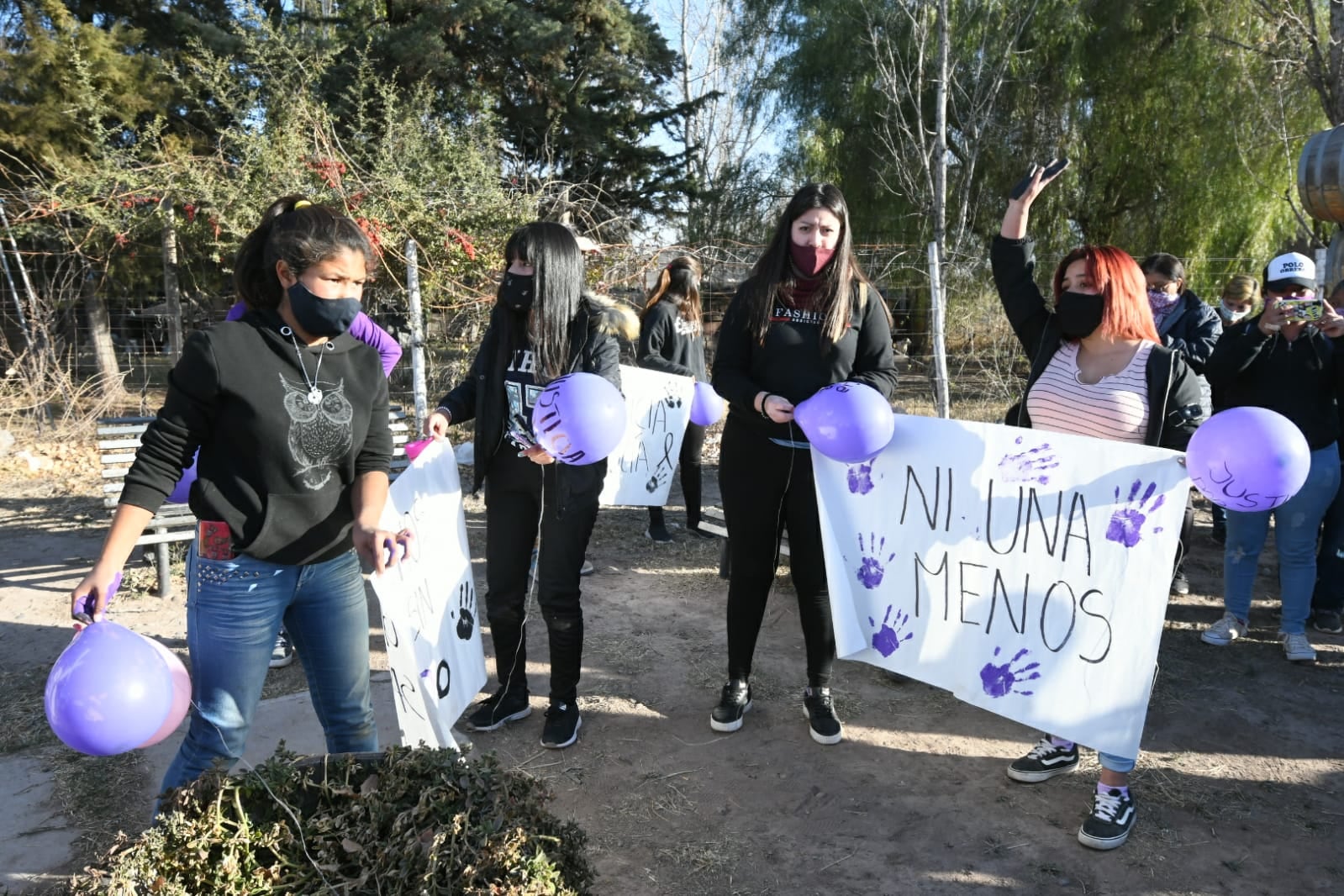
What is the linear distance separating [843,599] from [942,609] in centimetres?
35

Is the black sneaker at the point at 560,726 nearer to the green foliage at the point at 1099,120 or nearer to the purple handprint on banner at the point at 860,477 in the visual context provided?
the purple handprint on banner at the point at 860,477

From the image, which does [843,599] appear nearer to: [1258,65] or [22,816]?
[22,816]

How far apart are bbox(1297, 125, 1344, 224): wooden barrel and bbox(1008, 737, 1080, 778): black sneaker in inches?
263

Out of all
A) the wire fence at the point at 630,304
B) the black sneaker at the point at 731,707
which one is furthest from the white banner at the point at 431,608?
the wire fence at the point at 630,304

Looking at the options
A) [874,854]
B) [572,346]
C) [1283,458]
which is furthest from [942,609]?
[572,346]

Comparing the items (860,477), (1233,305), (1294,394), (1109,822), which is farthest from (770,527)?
(1233,305)

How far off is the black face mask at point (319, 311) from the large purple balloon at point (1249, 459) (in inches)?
93.1

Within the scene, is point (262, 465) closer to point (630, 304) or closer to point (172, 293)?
point (630, 304)

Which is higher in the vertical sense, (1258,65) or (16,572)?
(1258,65)

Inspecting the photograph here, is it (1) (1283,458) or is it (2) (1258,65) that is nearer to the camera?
(1) (1283,458)

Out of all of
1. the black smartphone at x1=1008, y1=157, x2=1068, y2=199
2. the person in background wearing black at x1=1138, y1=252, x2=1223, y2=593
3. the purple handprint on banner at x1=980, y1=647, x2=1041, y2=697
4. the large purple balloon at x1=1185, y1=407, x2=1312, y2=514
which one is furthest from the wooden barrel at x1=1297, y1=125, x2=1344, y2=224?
the purple handprint on banner at x1=980, y1=647, x2=1041, y2=697

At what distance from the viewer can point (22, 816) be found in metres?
2.84

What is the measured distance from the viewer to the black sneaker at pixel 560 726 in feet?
10.8

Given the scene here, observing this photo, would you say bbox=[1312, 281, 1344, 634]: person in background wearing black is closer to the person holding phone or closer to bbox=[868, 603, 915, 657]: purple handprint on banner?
the person holding phone
